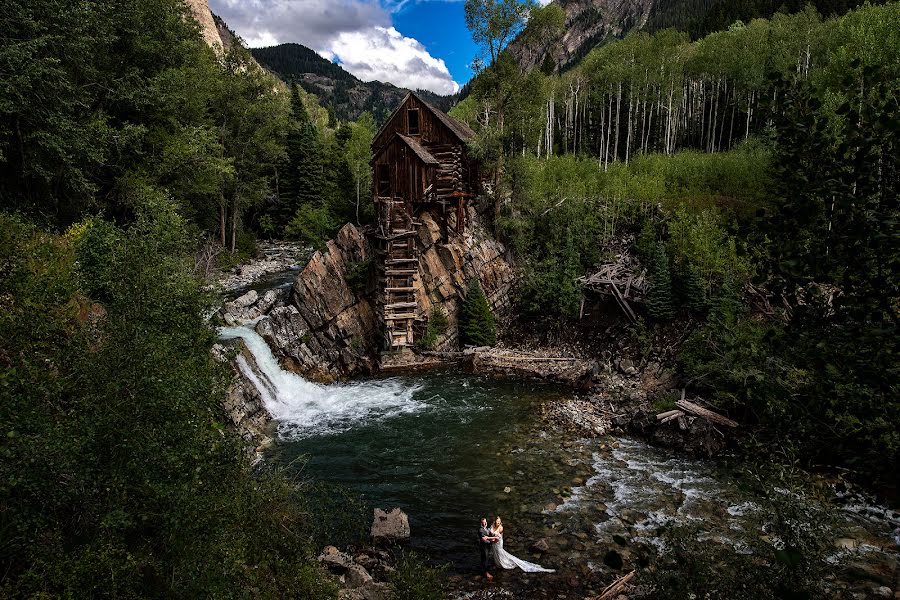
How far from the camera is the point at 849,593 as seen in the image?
9711mm

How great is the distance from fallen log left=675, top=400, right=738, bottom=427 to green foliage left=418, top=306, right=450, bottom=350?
13.4 meters

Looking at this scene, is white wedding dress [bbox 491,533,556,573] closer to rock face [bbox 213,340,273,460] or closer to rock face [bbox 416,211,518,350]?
rock face [bbox 213,340,273,460]

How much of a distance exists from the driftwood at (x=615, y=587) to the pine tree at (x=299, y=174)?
41710 mm

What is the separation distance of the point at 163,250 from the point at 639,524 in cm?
1362

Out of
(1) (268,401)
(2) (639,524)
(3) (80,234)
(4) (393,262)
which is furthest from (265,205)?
(2) (639,524)

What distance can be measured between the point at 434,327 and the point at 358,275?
17.2ft

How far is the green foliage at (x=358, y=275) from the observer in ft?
87.8

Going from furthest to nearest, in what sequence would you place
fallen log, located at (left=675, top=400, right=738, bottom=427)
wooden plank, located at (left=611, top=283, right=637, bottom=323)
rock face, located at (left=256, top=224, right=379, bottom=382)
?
wooden plank, located at (left=611, top=283, right=637, bottom=323), rock face, located at (left=256, top=224, right=379, bottom=382), fallen log, located at (left=675, top=400, right=738, bottom=427)

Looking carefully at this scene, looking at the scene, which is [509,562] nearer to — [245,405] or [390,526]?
[390,526]

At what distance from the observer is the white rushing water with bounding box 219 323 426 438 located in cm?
1945

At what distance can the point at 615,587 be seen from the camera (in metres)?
10.2

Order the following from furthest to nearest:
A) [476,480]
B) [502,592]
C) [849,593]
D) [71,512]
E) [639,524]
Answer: [476,480], [639,524], [502,592], [849,593], [71,512]

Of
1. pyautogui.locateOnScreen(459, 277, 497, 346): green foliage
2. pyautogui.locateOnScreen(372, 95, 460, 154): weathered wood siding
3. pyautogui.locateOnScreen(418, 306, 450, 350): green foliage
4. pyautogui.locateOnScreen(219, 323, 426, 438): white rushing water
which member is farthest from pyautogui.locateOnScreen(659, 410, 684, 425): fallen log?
pyautogui.locateOnScreen(372, 95, 460, 154): weathered wood siding

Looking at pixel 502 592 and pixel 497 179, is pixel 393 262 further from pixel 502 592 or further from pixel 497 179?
pixel 502 592
